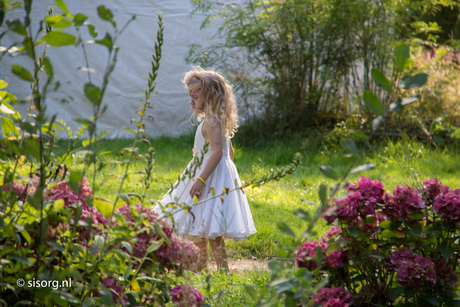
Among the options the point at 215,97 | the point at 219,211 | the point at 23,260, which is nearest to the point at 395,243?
the point at 219,211

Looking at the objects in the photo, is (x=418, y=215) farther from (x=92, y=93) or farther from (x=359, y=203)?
(x=92, y=93)

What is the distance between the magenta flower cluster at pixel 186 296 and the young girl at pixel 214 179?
4.41ft

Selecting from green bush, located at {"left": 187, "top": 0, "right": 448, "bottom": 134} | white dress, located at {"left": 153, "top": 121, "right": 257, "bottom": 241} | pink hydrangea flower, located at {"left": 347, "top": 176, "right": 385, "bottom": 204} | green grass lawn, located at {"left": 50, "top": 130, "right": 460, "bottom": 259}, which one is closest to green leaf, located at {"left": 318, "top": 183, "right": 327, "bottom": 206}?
pink hydrangea flower, located at {"left": 347, "top": 176, "right": 385, "bottom": 204}

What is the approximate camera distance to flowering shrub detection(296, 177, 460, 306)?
150 centimetres

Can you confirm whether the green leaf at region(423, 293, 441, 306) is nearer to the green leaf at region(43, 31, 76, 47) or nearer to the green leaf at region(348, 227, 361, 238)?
the green leaf at region(348, 227, 361, 238)

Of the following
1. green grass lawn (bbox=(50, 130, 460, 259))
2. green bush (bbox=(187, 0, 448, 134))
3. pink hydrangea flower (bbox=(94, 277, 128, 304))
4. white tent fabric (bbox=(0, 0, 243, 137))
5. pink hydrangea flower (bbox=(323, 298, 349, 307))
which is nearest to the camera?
pink hydrangea flower (bbox=(94, 277, 128, 304))

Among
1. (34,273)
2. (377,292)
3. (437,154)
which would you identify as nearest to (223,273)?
(377,292)

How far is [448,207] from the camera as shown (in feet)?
5.09

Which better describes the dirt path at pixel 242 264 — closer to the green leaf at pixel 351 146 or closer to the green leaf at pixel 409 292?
the green leaf at pixel 409 292

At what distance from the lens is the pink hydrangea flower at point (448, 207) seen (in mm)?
1538

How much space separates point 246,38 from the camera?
5.85 m

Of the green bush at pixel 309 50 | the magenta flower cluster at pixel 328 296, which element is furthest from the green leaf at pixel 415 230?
the green bush at pixel 309 50

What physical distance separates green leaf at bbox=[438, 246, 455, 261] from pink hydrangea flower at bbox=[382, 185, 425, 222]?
0.52 ft

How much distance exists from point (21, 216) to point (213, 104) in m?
1.96
